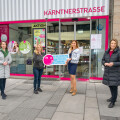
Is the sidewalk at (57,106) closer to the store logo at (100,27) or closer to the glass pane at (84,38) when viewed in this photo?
the glass pane at (84,38)

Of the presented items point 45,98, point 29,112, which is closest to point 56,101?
point 45,98

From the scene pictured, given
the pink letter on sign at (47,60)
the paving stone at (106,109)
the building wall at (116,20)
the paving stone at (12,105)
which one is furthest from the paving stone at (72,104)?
the building wall at (116,20)

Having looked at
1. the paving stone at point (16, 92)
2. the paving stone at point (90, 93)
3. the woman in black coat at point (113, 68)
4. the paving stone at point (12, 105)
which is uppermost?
the woman in black coat at point (113, 68)

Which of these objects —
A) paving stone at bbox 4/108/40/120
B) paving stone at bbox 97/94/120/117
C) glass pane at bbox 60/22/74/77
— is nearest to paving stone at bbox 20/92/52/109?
paving stone at bbox 4/108/40/120

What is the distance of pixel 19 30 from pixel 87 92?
16.3 ft

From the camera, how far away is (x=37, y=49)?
5.12 meters

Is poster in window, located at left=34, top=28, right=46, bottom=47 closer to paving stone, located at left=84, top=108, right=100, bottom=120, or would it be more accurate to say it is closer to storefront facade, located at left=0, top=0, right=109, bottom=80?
storefront facade, located at left=0, top=0, right=109, bottom=80

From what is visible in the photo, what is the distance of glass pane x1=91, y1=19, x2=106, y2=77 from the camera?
6.98m

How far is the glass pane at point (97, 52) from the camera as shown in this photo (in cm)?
698

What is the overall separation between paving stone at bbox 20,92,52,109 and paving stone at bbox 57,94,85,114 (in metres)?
0.52

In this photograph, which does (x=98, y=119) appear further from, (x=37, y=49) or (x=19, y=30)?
(x=19, y=30)

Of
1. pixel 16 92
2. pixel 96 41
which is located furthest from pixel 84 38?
pixel 16 92

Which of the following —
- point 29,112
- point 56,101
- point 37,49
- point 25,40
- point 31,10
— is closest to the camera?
point 29,112

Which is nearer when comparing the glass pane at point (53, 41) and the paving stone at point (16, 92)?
the paving stone at point (16, 92)
